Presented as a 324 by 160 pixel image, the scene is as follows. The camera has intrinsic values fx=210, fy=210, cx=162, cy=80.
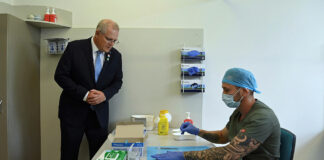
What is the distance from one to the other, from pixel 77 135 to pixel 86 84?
1.54 ft

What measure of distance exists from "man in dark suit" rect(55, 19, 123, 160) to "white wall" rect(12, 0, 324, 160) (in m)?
0.48

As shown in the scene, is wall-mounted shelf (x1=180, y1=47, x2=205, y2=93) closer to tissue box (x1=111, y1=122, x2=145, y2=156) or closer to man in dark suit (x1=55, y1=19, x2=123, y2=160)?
man in dark suit (x1=55, y1=19, x2=123, y2=160)

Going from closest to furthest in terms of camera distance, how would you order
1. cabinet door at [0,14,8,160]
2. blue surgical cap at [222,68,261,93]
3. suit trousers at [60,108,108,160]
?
1. blue surgical cap at [222,68,261,93]
2. cabinet door at [0,14,8,160]
3. suit trousers at [60,108,108,160]

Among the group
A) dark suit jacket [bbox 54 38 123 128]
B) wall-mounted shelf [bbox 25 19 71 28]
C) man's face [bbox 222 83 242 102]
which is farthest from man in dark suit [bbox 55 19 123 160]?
man's face [bbox 222 83 242 102]

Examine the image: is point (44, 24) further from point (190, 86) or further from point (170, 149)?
point (170, 149)

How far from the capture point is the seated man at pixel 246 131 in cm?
114

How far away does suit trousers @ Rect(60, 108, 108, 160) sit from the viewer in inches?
73.4

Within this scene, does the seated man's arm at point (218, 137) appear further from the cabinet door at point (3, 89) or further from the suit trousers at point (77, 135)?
the cabinet door at point (3, 89)

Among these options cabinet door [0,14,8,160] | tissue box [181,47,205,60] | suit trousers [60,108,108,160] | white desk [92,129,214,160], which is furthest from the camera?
tissue box [181,47,205,60]

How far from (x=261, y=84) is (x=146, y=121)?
134cm

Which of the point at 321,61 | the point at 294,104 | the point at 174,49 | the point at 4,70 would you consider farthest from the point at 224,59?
the point at 4,70

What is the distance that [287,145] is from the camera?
1222mm

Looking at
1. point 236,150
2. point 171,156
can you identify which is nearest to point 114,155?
point 171,156

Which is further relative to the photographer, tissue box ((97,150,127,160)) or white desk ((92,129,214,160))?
white desk ((92,129,214,160))
